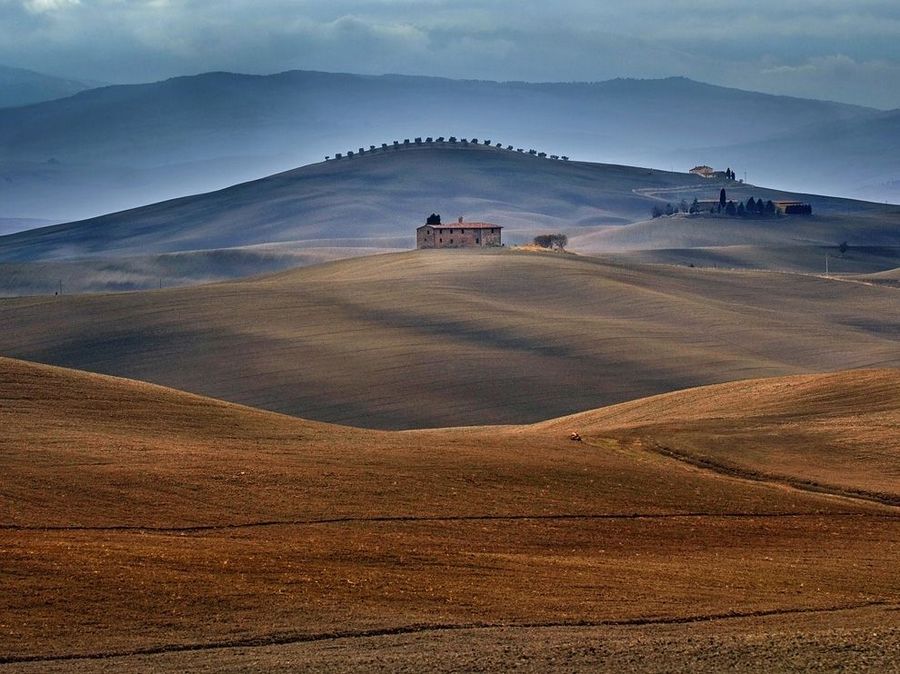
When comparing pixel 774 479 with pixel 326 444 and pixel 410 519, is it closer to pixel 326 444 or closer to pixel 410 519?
pixel 326 444

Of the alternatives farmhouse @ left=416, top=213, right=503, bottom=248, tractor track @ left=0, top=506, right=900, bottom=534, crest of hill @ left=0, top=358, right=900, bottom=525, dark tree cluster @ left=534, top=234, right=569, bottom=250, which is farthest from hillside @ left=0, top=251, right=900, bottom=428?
dark tree cluster @ left=534, top=234, right=569, bottom=250

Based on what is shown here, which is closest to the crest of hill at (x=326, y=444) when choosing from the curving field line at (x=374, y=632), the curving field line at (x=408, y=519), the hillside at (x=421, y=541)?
the hillside at (x=421, y=541)

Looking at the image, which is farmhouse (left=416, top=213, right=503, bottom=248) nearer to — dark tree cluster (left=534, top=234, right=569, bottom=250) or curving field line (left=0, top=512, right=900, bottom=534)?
dark tree cluster (left=534, top=234, right=569, bottom=250)

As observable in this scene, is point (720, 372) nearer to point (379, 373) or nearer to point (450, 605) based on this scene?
point (379, 373)

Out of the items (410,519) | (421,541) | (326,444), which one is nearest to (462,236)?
(326,444)

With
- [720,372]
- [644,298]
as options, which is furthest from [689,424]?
[644,298]
